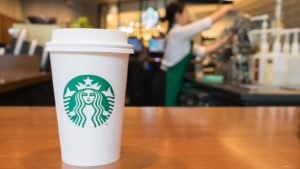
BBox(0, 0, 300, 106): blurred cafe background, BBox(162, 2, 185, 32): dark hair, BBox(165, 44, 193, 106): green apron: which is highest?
BBox(162, 2, 185, 32): dark hair

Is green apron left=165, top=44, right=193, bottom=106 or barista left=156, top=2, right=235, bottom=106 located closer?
barista left=156, top=2, right=235, bottom=106

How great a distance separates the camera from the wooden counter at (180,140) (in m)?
0.42

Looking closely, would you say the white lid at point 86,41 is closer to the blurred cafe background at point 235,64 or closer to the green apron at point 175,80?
the blurred cafe background at point 235,64

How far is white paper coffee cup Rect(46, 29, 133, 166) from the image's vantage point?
38 cm

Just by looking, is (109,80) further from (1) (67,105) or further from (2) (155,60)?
(2) (155,60)

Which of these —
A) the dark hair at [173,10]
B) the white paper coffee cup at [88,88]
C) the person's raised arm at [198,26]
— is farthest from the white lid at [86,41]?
the dark hair at [173,10]

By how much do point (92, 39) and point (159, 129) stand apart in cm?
29

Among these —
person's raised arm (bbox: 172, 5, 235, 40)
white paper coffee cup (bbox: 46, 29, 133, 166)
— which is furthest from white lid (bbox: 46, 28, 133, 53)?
person's raised arm (bbox: 172, 5, 235, 40)

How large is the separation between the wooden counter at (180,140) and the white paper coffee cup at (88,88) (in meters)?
0.03

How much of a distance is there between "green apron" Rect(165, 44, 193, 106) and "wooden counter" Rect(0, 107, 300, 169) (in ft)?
6.37

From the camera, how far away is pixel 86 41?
38 centimetres

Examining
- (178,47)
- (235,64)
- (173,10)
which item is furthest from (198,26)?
(235,64)

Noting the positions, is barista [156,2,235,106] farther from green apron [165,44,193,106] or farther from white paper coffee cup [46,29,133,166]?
white paper coffee cup [46,29,133,166]

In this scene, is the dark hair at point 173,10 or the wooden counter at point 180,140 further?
the dark hair at point 173,10
